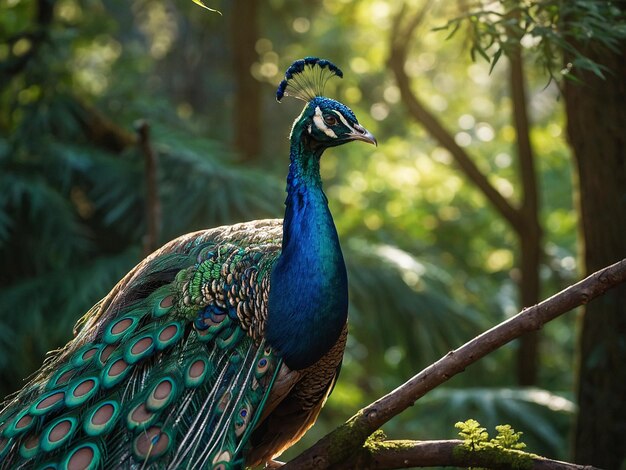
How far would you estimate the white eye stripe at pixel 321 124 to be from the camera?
13.0ft

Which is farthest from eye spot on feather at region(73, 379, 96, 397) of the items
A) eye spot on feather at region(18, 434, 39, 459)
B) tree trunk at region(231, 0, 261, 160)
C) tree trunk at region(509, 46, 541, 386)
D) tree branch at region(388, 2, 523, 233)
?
tree trunk at region(231, 0, 261, 160)

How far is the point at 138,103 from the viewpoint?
1014 centimetres

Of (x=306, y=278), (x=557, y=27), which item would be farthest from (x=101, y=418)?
(x=557, y=27)

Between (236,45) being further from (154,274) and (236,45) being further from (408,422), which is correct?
(154,274)

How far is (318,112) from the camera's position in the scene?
3.98 metres

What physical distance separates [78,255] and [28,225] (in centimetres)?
53

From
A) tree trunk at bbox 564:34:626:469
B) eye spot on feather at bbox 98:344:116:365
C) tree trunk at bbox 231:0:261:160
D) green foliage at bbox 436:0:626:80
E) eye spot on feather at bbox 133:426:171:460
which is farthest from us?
tree trunk at bbox 231:0:261:160

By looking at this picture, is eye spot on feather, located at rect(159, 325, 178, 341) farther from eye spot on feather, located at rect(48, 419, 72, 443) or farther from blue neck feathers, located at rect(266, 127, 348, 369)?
eye spot on feather, located at rect(48, 419, 72, 443)

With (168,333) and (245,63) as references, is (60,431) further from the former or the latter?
(245,63)

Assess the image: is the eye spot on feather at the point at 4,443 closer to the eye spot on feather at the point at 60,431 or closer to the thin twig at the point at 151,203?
the eye spot on feather at the point at 60,431

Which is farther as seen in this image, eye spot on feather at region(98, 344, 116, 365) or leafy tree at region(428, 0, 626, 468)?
leafy tree at region(428, 0, 626, 468)

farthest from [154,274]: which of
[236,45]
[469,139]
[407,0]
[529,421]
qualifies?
[469,139]

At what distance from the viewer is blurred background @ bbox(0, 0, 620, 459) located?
809 centimetres

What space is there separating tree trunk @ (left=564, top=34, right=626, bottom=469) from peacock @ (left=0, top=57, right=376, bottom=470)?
1930 mm
